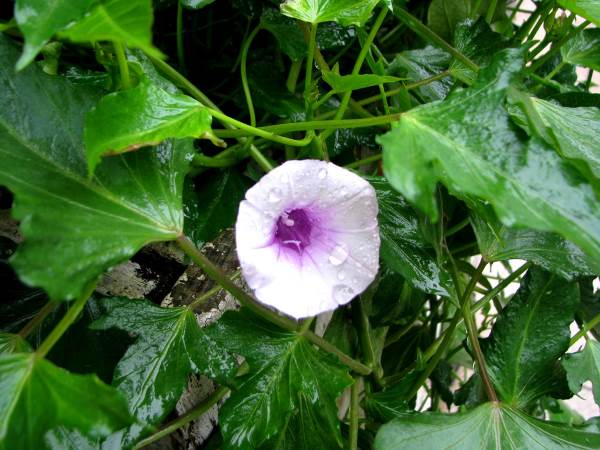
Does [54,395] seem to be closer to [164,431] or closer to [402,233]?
[164,431]

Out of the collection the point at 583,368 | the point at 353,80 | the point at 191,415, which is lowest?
the point at 191,415

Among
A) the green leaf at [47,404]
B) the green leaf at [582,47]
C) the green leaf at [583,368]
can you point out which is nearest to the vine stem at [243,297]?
the green leaf at [47,404]

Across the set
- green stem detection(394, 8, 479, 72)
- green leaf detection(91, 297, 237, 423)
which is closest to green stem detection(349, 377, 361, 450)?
green leaf detection(91, 297, 237, 423)

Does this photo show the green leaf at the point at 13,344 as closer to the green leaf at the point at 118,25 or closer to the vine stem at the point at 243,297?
the vine stem at the point at 243,297

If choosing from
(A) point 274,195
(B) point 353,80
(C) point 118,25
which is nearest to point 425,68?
(B) point 353,80

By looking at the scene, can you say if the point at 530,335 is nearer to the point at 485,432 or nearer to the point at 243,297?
the point at 485,432

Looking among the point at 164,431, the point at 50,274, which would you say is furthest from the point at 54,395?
the point at 164,431
